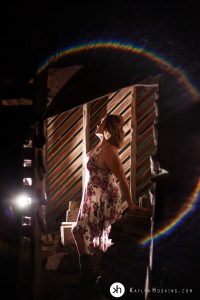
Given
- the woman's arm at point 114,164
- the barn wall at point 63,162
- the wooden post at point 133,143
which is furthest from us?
the barn wall at point 63,162

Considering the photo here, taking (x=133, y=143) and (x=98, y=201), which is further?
(x=133, y=143)

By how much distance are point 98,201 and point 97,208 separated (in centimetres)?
11

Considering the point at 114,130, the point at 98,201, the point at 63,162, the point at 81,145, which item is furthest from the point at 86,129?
the point at 98,201

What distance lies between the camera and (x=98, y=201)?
5.87 metres

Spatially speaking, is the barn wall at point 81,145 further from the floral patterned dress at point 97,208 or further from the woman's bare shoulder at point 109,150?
the woman's bare shoulder at point 109,150

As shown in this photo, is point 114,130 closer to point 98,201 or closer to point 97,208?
point 98,201

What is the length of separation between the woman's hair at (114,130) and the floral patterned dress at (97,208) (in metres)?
0.28

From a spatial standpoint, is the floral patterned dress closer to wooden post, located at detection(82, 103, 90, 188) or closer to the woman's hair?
the woman's hair

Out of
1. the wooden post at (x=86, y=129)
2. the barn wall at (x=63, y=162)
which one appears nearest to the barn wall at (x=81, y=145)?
the barn wall at (x=63, y=162)

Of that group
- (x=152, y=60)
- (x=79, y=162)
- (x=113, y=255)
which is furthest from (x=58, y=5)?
(x=79, y=162)

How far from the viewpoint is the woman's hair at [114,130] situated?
5.81 metres

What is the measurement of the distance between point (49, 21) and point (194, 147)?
260cm

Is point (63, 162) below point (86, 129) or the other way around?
below

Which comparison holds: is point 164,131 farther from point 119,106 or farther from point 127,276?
point 119,106
